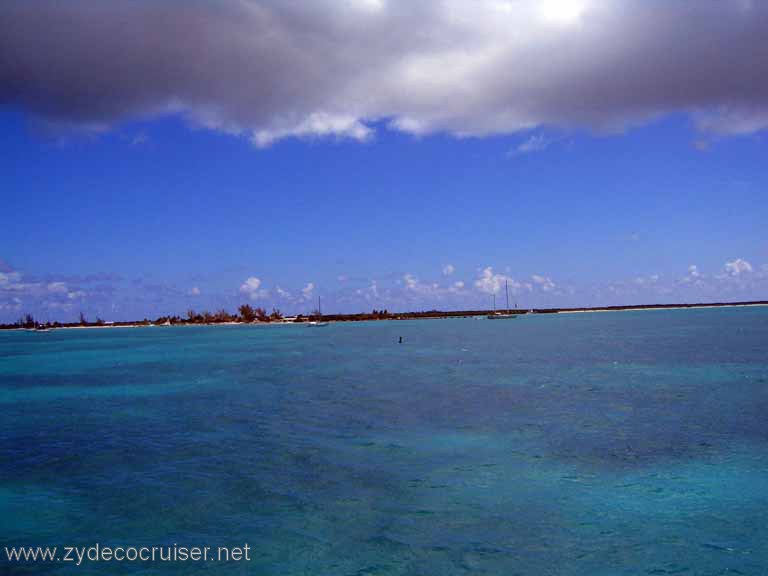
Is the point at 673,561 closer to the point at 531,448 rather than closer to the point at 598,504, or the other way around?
the point at 598,504

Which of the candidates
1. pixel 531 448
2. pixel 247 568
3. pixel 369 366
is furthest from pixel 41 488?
pixel 369 366

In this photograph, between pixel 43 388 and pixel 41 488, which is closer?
pixel 41 488

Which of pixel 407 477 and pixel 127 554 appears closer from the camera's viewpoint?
pixel 127 554

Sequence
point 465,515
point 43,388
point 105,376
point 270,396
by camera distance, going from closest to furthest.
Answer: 1. point 465,515
2. point 270,396
3. point 43,388
4. point 105,376

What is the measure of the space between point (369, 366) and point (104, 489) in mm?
34671

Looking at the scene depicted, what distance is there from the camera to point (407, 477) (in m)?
16.3

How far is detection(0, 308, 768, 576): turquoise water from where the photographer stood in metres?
11.4

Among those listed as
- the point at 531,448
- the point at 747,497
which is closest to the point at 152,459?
the point at 531,448

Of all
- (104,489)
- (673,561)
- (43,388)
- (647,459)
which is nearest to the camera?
(673,561)

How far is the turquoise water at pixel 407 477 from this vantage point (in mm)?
11406

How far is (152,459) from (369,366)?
103ft

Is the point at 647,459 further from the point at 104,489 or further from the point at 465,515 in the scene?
the point at 104,489

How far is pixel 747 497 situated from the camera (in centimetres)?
1430

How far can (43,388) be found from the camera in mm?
41875
